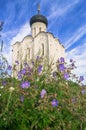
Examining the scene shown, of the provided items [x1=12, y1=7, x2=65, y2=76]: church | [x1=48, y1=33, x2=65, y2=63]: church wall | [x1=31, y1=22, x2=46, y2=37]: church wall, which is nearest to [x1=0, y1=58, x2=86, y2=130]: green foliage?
[x1=48, y1=33, x2=65, y2=63]: church wall

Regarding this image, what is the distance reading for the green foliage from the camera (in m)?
2.46

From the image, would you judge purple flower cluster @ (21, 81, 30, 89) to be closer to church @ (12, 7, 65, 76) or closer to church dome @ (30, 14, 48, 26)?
church @ (12, 7, 65, 76)

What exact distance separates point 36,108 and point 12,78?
92cm

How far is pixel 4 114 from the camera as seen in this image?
8.15ft

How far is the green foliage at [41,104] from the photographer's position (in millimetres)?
2461

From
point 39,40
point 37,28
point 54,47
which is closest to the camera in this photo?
point 54,47

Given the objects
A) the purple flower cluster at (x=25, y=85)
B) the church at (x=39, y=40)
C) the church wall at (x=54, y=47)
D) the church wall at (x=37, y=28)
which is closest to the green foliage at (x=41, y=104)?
the purple flower cluster at (x=25, y=85)

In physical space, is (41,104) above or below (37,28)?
below

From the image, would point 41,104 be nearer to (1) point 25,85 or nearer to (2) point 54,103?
(2) point 54,103

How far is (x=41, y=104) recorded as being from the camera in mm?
2557

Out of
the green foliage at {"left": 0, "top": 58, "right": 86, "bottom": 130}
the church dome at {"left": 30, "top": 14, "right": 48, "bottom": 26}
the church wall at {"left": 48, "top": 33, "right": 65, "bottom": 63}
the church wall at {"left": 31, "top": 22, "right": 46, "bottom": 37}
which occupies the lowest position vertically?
the green foliage at {"left": 0, "top": 58, "right": 86, "bottom": 130}

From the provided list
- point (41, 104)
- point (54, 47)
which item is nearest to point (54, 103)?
point (41, 104)

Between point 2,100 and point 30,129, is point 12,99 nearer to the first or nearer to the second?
point 2,100

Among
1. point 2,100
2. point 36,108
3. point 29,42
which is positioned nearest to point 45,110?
point 36,108
